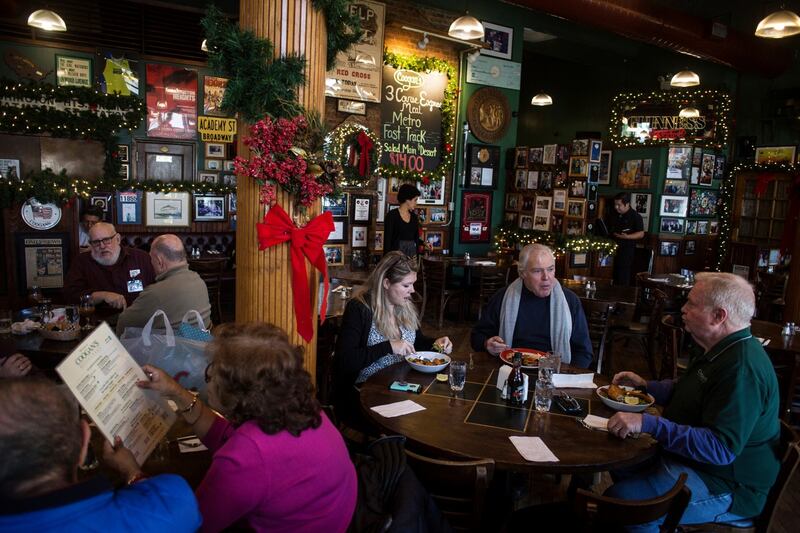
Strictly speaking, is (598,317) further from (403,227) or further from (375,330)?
(403,227)

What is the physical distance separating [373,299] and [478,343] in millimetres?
938

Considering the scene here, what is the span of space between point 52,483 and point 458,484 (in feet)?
4.02

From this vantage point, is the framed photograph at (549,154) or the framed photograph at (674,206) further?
the framed photograph at (674,206)

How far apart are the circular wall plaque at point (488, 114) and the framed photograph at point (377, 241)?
8.28ft

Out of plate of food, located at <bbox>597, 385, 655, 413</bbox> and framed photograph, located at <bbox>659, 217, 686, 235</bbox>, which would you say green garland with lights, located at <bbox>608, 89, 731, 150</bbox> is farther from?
plate of food, located at <bbox>597, 385, 655, 413</bbox>

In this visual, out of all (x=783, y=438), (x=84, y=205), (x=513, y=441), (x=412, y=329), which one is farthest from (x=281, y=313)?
(x=84, y=205)

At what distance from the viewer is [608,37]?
12117 millimetres

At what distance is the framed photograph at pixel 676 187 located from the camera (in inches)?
449

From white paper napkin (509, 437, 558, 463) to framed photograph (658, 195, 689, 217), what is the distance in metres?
10.4

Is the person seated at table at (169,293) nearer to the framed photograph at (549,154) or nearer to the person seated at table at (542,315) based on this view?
the person seated at table at (542,315)

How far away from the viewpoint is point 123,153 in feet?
27.8

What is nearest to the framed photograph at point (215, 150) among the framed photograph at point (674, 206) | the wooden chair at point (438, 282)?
the wooden chair at point (438, 282)

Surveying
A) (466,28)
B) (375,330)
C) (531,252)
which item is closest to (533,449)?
(375,330)

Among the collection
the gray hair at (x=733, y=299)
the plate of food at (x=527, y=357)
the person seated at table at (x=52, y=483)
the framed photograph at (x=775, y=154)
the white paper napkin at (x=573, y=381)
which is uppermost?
the framed photograph at (x=775, y=154)
